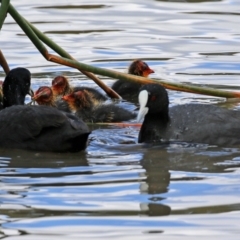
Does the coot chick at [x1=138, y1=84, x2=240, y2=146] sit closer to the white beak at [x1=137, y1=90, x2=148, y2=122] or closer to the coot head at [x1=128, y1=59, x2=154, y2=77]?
the white beak at [x1=137, y1=90, x2=148, y2=122]

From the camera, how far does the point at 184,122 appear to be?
7934 mm

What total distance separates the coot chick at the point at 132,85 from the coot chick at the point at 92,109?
0.91m

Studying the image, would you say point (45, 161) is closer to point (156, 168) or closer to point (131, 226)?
point (156, 168)

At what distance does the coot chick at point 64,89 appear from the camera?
978cm

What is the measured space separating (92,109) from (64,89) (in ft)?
2.32

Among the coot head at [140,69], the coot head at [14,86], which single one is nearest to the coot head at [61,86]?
the coot head at [140,69]

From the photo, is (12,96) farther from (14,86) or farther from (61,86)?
(61,86)

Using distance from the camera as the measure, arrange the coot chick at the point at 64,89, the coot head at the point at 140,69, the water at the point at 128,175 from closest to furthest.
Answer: the water at the point at 128,175 → the coot chick at the point at 64,89 → the coot head at the point at 140,69

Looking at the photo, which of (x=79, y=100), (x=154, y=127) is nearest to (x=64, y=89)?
(x=79, y=100)

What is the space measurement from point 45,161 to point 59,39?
569 cm

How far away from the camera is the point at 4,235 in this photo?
17.3ft

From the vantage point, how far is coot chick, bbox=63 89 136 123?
9031 millimetres

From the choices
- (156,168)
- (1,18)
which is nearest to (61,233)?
(156,168)

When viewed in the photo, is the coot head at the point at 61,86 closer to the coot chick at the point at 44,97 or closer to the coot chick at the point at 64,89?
the coot chick at the point at 64,89
